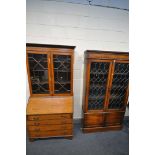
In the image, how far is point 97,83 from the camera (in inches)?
108

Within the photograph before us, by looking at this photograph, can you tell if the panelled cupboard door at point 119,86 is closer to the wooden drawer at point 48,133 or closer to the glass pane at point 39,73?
the wooden drawer at point 48,133

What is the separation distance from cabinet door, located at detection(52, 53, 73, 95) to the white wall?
1.28ft

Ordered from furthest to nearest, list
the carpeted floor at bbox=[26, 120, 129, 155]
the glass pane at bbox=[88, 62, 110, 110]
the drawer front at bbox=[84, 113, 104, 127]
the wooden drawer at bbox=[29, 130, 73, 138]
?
the drawer front at bbox=[84, 113, 104, 127] < the glass pane at bbox=[88, 62, 110, 110] < the wooden drawer at bbox=[29, 130, 73, 138] < the carpeted floor at bbox=[26, 120, 129, 155]

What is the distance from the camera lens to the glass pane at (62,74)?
8.21ft

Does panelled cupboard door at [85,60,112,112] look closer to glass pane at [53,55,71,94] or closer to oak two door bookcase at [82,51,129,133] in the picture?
oak two door bookcase at [82,51,129,133]

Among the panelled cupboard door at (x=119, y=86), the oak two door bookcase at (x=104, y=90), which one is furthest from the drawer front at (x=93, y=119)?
the panelled cupboard door at (x=119, y=86)

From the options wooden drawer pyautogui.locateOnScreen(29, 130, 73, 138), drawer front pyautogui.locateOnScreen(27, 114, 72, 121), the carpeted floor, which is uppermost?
drawer front pyautogui.locateOnScreen(27, 114, 72, 121)

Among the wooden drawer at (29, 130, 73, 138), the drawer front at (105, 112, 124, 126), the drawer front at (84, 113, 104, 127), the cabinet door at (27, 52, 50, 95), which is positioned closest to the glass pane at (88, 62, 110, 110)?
the drawer front at (84, 113, 104, 127)

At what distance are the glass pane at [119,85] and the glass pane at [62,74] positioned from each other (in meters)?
0.98

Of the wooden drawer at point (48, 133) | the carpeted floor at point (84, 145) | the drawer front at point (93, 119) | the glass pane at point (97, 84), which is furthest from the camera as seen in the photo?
the drawer front at point (93, 119)

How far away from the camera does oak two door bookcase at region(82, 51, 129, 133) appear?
2555mm

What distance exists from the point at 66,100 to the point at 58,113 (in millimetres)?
326
